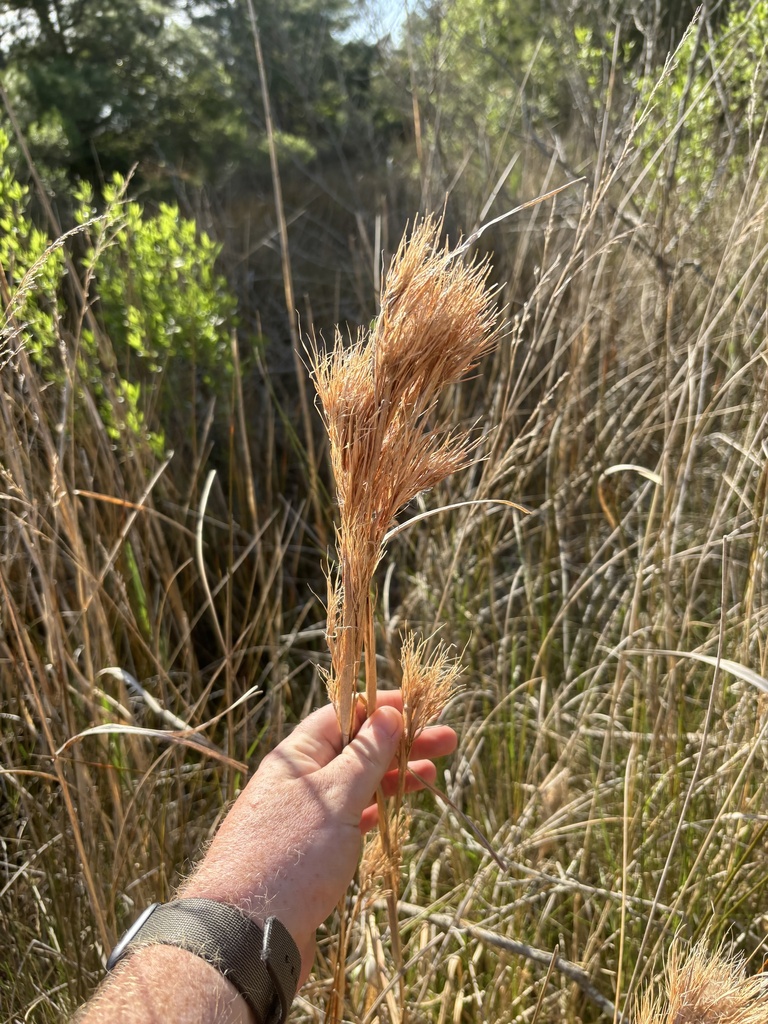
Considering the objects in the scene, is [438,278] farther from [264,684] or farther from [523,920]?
[264,684]

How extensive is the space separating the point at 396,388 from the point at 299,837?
512 mm

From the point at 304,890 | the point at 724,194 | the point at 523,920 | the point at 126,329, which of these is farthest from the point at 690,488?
the point at 126,329

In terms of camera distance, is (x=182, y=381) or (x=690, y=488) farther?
(x=182, y=381)

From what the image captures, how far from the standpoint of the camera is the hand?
2.69 feet

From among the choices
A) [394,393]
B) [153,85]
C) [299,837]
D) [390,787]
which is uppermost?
[153,85]

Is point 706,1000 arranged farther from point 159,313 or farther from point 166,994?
point 159,313

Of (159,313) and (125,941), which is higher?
(159,313)

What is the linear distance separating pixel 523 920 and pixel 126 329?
229 centimetres

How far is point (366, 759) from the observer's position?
0.86 m

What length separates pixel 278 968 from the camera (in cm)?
79

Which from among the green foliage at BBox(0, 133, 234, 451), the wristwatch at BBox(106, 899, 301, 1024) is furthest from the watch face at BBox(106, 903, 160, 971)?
the green foliage at BBox(0, 133, 234, 451)

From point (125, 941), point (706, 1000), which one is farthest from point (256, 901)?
point (706, 1000)

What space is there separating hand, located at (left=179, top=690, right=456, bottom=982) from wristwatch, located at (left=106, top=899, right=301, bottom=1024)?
0.06ft

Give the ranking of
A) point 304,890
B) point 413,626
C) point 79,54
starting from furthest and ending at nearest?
point 79,54
point 413,626
point 304,890
